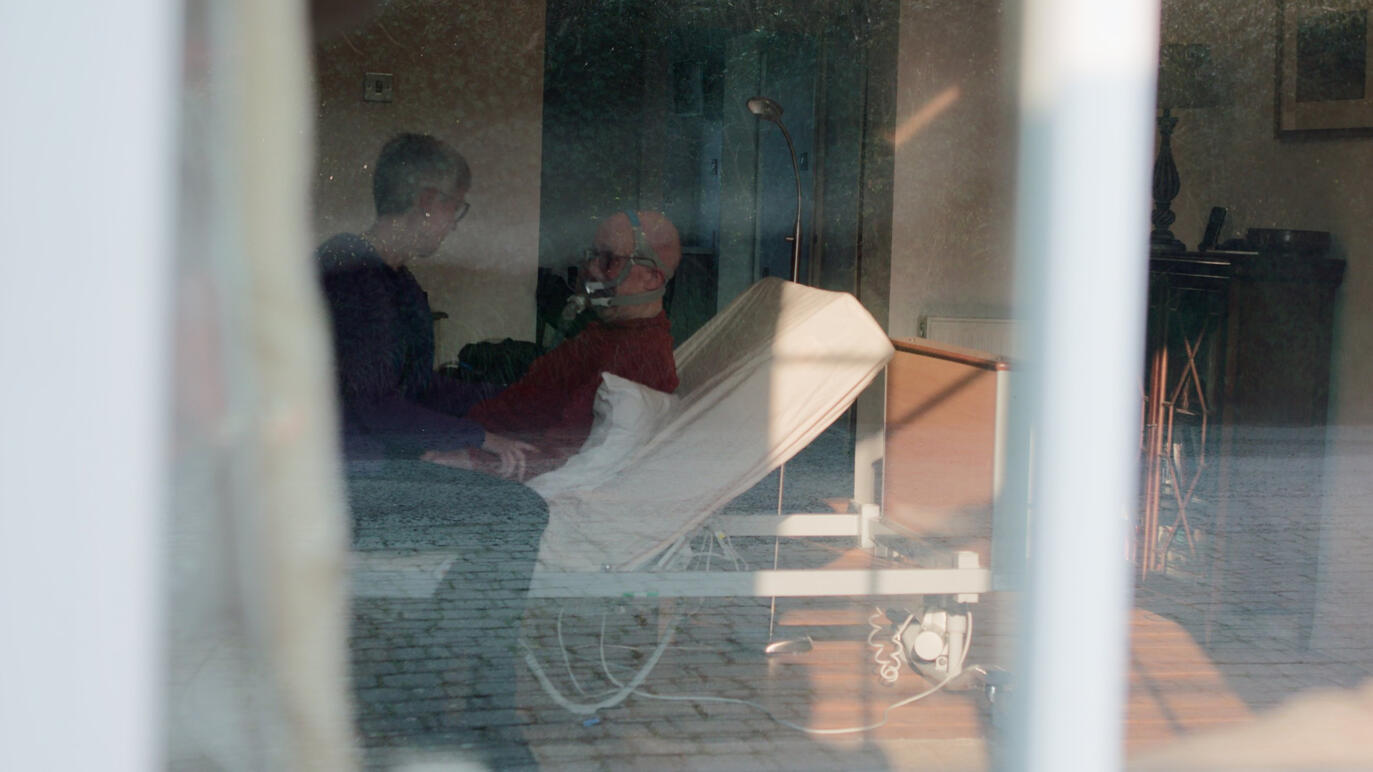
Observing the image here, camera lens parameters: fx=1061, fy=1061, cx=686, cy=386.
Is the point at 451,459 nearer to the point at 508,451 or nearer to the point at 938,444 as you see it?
the point at 508,451

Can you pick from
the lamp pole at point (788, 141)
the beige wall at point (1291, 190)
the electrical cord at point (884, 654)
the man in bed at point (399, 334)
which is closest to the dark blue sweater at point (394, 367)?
the man in bed at point (399, 334)

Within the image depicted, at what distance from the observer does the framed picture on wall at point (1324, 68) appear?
6.49 feet

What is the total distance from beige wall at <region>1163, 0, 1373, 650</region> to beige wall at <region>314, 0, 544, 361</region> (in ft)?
4.09

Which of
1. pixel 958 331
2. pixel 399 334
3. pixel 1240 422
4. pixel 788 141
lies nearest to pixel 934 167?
pixel 788 141

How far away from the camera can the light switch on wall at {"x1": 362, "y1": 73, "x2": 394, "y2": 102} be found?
1.86 m

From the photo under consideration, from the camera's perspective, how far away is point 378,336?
148 centimetres

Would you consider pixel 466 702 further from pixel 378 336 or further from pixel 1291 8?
pixel 1291 8

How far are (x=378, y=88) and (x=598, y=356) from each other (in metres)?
0.62

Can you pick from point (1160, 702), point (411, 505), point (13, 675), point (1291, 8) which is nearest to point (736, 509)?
point (411, 505)

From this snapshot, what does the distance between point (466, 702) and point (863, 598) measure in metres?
0.71

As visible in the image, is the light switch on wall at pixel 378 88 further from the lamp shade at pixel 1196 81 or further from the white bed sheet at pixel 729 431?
the lamp shade at pixel 1196 81

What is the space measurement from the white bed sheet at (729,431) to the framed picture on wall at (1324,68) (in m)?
1.10

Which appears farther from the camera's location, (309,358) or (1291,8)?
(1291,8)

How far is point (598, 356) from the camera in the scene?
193cm
